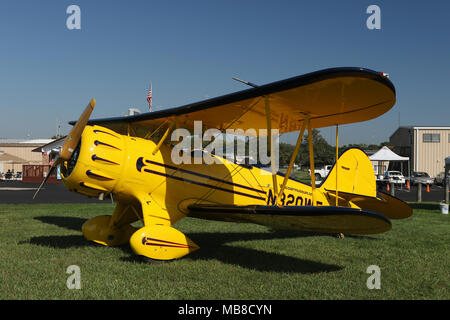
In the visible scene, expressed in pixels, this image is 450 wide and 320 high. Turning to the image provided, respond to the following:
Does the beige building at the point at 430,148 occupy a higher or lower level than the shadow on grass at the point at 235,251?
higher

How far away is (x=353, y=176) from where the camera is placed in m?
8.32

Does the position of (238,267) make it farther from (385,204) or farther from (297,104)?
(385,204)

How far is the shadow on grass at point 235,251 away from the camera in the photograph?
5566 mm

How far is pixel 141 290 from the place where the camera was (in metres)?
4.34

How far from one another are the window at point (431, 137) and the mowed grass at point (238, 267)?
36.8m

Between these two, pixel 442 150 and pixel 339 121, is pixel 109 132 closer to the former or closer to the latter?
pixel 339 121

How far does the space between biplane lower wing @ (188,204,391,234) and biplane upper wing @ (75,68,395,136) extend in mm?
1630

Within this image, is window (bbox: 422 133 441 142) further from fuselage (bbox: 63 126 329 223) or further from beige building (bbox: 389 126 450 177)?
fuselage (bbox: 63 126 329 223)

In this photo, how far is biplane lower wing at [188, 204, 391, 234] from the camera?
4.38 m

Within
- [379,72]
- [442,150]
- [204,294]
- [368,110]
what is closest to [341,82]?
[379,72]

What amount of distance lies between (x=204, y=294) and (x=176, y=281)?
630 millimetres

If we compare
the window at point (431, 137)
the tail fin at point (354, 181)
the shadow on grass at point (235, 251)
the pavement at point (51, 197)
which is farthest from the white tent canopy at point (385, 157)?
the shadow on grass at point (235, 251)

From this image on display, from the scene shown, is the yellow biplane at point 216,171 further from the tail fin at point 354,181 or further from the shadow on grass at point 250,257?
the shadow on grass at point 250,257

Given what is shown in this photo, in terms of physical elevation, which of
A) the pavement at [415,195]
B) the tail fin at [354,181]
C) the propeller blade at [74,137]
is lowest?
the pavement at [415,195]
